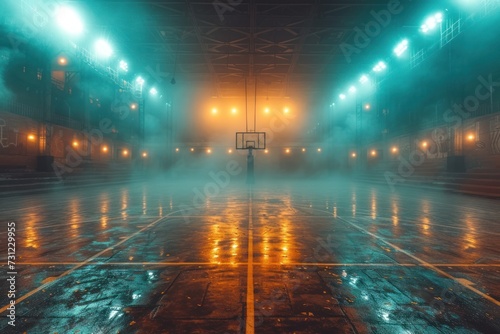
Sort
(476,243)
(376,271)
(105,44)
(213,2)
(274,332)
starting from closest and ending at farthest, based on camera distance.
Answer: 1. (274,332)
2. (376,271)
3. (476,243)
4. (213,2)
5. (105,44)

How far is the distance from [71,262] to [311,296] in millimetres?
4002

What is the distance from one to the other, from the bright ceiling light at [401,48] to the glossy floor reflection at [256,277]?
2171 cm

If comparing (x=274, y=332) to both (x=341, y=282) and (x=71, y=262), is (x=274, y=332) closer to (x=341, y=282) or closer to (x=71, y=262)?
(x=341, y=282)

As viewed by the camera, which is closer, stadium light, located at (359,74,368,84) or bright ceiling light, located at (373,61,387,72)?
bright ceiling light, located at (373,61,387,72)

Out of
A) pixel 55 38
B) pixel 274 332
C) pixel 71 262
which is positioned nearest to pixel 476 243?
pixel 274 332

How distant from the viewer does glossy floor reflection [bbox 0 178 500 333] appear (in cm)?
285

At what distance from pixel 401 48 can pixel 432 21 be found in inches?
167

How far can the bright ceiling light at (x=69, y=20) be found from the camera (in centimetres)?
1834

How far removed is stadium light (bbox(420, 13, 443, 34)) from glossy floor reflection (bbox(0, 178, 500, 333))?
61.8ft

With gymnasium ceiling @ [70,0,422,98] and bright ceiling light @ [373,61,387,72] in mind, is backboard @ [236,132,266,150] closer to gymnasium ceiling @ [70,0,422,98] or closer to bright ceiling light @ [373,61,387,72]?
gymnasium ceiling @ [70,0,422,98]

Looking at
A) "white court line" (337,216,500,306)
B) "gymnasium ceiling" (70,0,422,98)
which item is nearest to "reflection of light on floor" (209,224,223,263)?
"white court line" (337,216,500,306)

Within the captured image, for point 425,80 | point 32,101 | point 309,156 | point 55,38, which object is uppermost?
point 55,38

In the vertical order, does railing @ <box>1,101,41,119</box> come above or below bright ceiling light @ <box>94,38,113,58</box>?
below

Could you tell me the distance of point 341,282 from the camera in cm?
383
